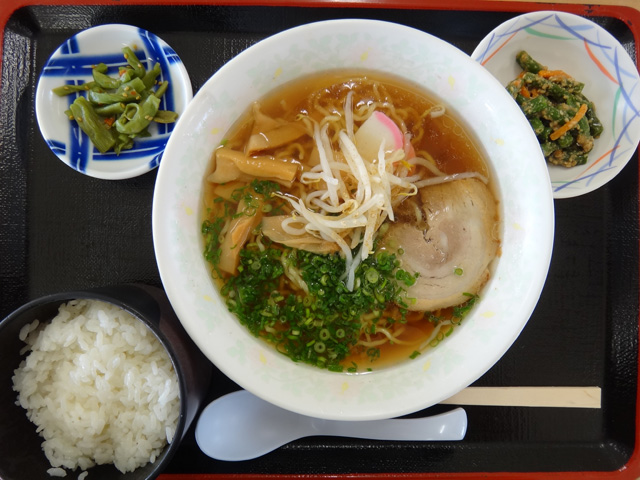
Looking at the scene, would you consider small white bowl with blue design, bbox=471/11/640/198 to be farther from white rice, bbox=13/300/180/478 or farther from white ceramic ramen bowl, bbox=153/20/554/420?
white rice, bbox=13/300/180/478

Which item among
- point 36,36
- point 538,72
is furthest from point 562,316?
point 36,36

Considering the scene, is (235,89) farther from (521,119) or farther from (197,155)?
(521,119)

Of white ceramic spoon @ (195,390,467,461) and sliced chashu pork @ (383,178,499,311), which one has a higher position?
sliced chashu pork @ (383,178,499,311)

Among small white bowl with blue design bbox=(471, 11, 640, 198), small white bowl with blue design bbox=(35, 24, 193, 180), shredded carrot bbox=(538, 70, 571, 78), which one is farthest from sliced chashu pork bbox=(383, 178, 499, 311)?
small white bowl with blue design bbox=(35, 24, 193, 180)

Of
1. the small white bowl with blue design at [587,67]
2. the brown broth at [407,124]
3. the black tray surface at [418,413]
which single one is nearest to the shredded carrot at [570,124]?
the small white bowl with blue design at [587,67]

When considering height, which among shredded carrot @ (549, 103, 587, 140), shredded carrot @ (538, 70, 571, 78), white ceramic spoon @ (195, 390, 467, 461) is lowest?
white ceramic spoon @ (195, 390, 467, 461)

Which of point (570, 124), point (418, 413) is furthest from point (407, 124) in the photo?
point (418, 413)
